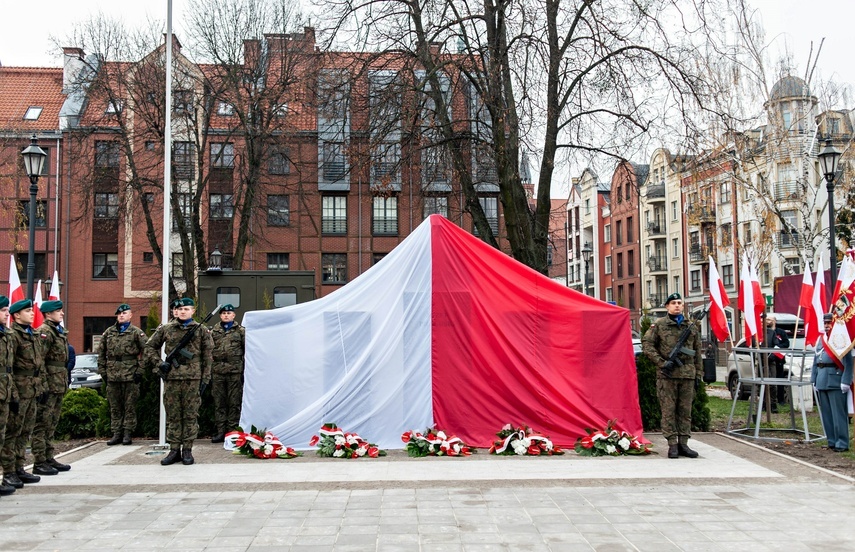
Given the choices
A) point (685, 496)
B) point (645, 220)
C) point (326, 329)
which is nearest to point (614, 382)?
point (685, 496)

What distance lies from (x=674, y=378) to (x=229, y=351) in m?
6.73

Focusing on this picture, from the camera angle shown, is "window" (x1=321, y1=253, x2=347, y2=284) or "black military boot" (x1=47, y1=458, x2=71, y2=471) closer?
"black military boot" (x1=47, y1=458, x2=71, y2=471)

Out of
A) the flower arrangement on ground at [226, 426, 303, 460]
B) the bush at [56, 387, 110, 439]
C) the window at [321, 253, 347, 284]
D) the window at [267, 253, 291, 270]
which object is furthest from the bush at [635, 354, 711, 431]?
the window at [267, 253, 291, 270]

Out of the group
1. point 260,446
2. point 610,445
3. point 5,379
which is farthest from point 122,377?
point 610,445

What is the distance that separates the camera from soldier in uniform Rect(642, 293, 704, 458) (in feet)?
33.3

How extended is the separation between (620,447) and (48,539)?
712cm

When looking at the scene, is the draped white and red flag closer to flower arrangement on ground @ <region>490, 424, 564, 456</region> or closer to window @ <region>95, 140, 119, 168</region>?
flower arrangement on ground @ <region>490, 424, 564, 456</region>

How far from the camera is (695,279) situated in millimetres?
58656

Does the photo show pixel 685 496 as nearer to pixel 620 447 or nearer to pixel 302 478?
pixel 620 447

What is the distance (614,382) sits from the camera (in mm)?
11117

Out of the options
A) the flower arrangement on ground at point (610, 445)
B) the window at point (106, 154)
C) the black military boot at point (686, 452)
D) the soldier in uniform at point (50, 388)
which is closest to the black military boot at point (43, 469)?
the soldier in uniform at point (50, 388)

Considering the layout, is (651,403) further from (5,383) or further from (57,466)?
(5,383)

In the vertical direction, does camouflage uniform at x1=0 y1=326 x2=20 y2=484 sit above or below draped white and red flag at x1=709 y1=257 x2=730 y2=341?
below

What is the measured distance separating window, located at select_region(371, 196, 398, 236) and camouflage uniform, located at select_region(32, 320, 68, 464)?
31.3 m
